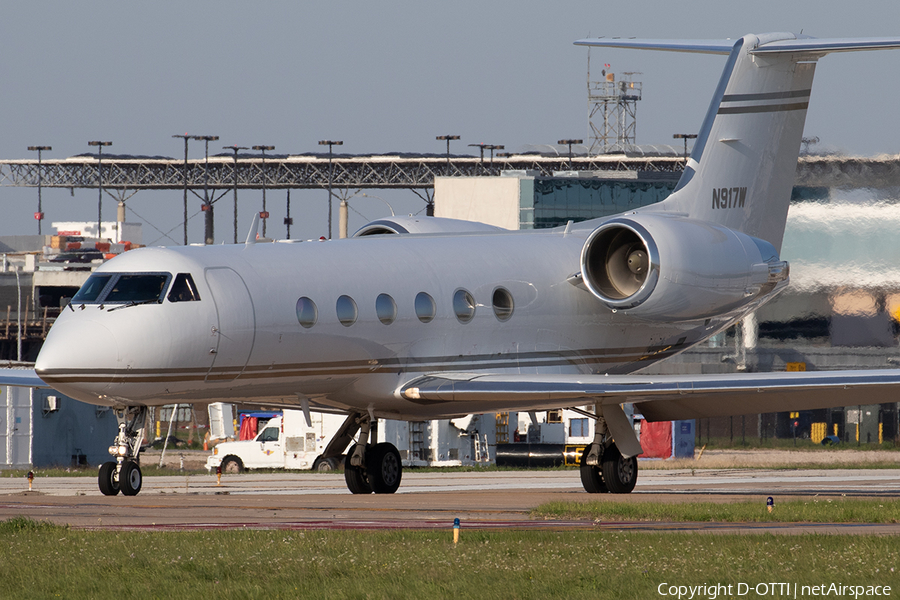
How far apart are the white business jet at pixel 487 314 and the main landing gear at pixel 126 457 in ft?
0.11

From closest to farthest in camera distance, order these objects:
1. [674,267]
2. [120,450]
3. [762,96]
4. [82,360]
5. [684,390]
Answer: [82,360] < [120,450] < [684,390] < [674,267] < [762,96]

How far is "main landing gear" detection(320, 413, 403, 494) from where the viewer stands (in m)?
23.0

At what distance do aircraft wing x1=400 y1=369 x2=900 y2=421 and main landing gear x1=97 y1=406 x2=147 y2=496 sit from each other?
13.9ft

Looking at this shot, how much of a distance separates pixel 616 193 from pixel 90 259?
54692 mm

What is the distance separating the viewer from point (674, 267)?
2419cm

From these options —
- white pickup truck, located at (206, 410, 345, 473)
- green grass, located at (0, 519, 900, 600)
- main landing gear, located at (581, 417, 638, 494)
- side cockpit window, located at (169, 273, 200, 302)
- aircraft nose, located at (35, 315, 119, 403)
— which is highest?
side cockpit window, located at (169, 273, 200, 302)

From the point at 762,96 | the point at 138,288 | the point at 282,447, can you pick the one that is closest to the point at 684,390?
the point at 762,96

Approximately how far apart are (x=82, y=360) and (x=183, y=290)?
178cm

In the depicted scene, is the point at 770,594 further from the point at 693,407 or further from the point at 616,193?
the point at 616,193

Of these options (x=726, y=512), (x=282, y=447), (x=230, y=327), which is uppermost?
(x=230, y=327)

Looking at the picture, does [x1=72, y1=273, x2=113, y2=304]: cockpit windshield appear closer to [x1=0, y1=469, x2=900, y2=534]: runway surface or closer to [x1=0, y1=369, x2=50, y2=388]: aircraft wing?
[x1=0, y1=369, x2=50, y2=388]: aircraft wing

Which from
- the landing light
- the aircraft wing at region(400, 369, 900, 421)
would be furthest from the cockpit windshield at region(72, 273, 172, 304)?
the aircraft wing at region(400, 369, 900, 421)

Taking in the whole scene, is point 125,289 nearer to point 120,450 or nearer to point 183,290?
point 183,290

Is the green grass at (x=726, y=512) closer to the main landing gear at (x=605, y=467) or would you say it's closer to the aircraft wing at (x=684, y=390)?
the aircraft wing at (x=684, y=390)
